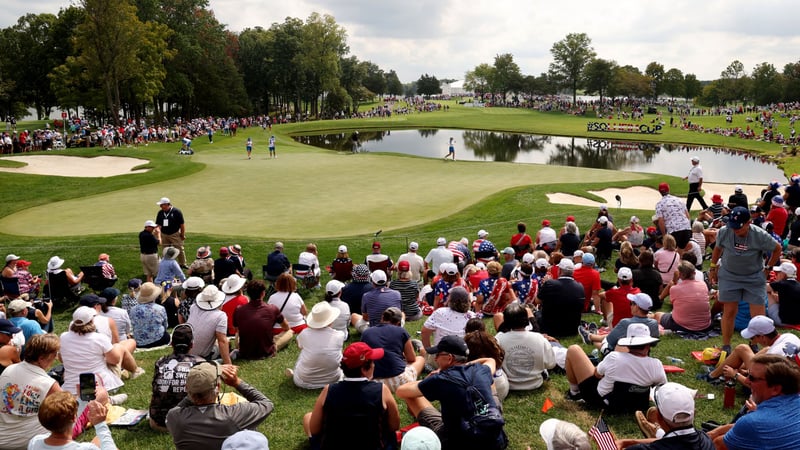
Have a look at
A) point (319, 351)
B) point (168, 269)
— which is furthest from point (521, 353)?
point (168, 269)

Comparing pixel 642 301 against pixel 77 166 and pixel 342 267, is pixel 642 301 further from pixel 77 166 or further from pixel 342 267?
pixel 77 166

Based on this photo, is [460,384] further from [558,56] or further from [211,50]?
[558,56]

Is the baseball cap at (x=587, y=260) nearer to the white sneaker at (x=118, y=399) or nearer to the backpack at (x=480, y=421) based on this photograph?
the backpack at (x=480, y=421)

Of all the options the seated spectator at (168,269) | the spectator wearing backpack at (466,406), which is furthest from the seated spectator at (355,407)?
the seated spectator at (168,269)

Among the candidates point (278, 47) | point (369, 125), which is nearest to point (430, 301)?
point (369, 125)

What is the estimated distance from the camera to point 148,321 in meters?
9.73

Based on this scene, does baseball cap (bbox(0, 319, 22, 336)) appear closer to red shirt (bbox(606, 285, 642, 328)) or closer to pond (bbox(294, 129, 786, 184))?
red shirt (bbox(606, 285, 642, 328))

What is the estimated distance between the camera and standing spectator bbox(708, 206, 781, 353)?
26.6ft

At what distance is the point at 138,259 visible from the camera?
16609mm

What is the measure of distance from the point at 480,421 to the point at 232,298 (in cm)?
630

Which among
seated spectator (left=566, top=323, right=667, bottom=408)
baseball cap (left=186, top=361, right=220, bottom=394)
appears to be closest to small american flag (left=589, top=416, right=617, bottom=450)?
seated spectator (left=566, top=323, right=667, bottom=408)

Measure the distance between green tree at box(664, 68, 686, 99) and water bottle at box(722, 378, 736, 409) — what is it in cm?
15160

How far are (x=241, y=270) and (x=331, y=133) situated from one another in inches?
2460

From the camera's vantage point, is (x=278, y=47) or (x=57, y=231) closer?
(x=57, y=231)
